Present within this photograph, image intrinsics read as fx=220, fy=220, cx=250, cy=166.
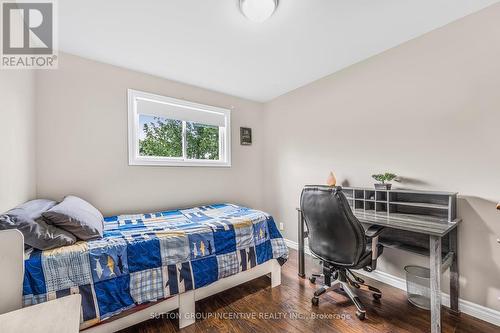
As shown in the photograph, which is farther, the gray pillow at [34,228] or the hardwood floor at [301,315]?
the hardwood floor at [301,315]

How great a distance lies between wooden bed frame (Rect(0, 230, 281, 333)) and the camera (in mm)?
1084

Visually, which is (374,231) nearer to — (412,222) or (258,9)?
(412,222)

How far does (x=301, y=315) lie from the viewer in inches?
72.7

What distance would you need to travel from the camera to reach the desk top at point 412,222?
1.60 metres

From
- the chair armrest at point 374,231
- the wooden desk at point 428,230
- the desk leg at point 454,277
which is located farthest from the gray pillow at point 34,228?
the desk leg at point 454,277

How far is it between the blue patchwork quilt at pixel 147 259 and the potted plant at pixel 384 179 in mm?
1172

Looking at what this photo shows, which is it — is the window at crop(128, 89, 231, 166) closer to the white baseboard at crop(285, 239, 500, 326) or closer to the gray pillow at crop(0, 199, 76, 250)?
the gray pillow at crop(0, 199, 76, 250)

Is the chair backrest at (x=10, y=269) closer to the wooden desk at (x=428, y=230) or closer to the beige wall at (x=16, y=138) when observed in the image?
the beige wall at (x=16, y=138)

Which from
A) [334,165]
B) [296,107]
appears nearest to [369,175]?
[334,165]

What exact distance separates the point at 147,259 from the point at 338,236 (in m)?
1.51

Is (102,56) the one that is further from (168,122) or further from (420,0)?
(420,0)

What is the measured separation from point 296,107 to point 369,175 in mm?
1458

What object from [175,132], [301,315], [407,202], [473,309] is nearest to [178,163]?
[175,132]

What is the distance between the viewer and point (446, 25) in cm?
195
